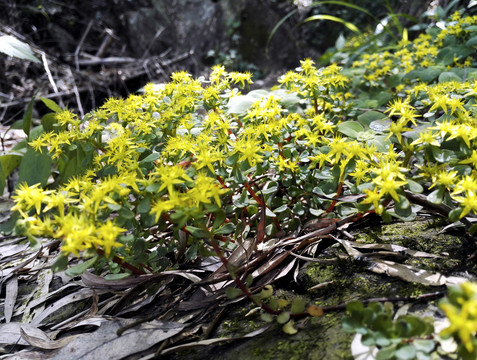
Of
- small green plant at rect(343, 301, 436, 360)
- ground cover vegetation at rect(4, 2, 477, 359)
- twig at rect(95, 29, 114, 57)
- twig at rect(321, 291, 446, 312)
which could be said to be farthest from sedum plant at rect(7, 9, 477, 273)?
twig at rect(95, 29, 114, 57)

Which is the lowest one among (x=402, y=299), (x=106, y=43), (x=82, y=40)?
(x=402, y=299)

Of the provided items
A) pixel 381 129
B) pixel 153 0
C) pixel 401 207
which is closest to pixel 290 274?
pixel 401 207

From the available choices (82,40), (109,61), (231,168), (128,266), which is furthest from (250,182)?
(82,40)

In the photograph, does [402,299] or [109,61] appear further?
[109,61]

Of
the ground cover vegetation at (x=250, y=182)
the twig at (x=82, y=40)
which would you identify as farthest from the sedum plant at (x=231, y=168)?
the twig at (x=82, y=40)

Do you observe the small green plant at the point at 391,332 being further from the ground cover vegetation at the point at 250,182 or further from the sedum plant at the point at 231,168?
the sedum plant at the point at 231,168

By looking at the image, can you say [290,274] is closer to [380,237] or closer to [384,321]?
[380,237]

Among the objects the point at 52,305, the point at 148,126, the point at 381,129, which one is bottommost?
the point at 52,305

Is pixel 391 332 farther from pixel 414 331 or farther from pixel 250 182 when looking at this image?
pixel 250 182
